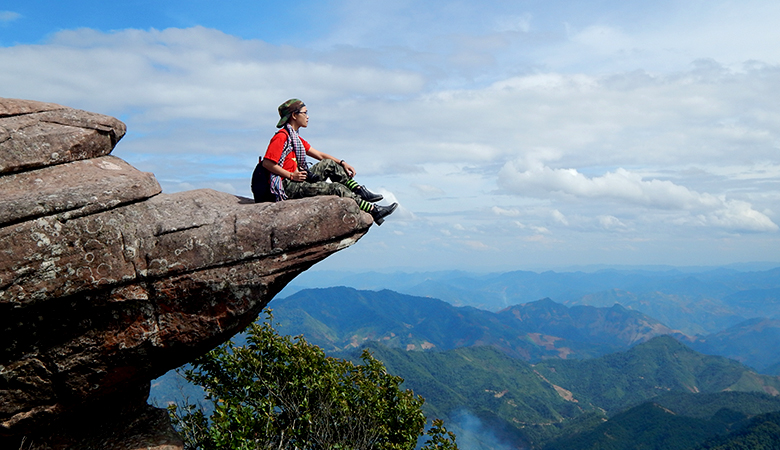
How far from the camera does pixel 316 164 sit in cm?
1540

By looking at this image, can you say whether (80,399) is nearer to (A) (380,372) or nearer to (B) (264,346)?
(B) (264,346)

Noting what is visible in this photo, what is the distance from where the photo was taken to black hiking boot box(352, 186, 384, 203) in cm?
1560

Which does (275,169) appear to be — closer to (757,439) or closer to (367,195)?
(367,195)

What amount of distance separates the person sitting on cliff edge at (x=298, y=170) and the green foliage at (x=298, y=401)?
9.33 m

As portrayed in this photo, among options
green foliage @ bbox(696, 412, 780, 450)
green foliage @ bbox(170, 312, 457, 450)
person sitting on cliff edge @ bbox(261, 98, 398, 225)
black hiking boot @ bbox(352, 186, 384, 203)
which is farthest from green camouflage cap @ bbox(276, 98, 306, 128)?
green foliage @ bbox(696, 412, 780, 450)

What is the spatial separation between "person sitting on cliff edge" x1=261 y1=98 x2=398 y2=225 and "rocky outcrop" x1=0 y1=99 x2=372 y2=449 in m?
0.88

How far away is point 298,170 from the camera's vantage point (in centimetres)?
1510

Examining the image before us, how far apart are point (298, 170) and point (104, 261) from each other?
6065mm

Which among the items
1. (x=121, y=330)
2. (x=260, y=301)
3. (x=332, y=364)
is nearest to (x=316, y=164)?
(x=260, y=301)

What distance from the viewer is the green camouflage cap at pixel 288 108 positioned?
576 inches

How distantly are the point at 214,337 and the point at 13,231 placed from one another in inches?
225

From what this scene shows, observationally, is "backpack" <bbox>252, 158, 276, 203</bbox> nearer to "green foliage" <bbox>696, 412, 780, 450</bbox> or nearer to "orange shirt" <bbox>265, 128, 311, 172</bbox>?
"orange shirt" <bbox>265, 128, 311, 172</bbox>

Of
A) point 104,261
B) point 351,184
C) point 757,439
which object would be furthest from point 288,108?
point 757,439

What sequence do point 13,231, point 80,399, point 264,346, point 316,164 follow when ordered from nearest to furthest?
point 13,231, point 80,399, point 316,164, point 264,346
